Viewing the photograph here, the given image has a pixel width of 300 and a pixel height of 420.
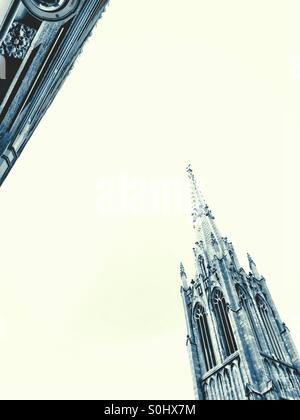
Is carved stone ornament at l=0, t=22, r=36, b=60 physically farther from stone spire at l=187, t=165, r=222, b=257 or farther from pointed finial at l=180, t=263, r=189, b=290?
stone spire at l=187, t=165, r=222, b=257

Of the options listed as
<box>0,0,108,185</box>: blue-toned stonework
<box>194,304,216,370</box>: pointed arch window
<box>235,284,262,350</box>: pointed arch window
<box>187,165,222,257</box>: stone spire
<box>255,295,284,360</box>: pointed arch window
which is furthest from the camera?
<box>187,165,222,257</box>: stone spire

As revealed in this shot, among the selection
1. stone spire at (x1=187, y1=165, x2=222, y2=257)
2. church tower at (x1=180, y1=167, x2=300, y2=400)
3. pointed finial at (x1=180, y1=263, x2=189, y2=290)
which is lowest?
church tower at (x1=180, y1=167, x2=300, y2=400)

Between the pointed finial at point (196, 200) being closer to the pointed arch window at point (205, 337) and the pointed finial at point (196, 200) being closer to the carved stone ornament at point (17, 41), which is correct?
the pointed arch window at point (205, 337)

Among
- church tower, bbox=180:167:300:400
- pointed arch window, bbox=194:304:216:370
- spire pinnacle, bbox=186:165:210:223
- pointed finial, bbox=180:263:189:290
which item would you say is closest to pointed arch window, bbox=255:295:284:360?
church tower, bbox=180:167:300:400

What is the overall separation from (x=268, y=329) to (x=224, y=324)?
4411 mm

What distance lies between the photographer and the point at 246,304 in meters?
34.9

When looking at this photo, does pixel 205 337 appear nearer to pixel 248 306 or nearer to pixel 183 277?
pixel 248 306

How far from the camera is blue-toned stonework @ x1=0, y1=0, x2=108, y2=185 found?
624 cm

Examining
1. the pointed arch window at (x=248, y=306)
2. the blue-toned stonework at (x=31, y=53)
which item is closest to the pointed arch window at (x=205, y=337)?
the pointed arch window at (x=248, y=306)

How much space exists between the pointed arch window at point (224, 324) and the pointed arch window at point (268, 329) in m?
3.44

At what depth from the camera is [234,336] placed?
31312 millimetres

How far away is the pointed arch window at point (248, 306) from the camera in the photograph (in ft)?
104

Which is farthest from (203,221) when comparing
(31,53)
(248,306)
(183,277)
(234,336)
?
(31,53)
